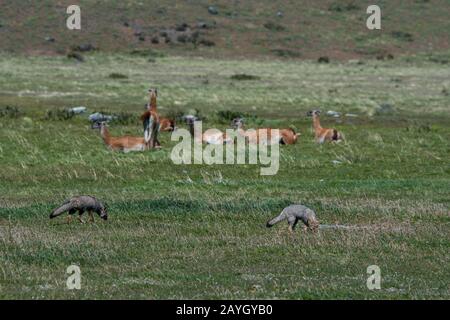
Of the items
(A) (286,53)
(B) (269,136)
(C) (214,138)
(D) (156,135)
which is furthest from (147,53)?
(D) (156,135)

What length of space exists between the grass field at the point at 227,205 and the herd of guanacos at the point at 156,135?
1.39 feet

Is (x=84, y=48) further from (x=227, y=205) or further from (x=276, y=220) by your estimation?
(x=276, y=220)

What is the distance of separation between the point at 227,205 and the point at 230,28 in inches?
2838

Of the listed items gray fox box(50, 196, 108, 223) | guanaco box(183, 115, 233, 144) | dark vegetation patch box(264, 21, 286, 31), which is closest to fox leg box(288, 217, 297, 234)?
gray fox box(50, 196, 108, 223)

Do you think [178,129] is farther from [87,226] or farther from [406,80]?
[406,80]

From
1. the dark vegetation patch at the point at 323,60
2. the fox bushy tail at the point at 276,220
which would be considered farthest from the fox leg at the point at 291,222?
the dark vegetation patch at the point at 323,60

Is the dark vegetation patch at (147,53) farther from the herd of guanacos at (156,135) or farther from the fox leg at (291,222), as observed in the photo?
the fox leg at (291,222)

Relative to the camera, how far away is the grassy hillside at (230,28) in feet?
273

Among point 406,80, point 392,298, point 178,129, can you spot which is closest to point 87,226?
point 392,298

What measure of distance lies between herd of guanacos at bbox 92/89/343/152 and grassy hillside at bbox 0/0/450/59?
50.7 m

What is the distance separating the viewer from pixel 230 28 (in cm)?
9050

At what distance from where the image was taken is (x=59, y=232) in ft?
54.3
